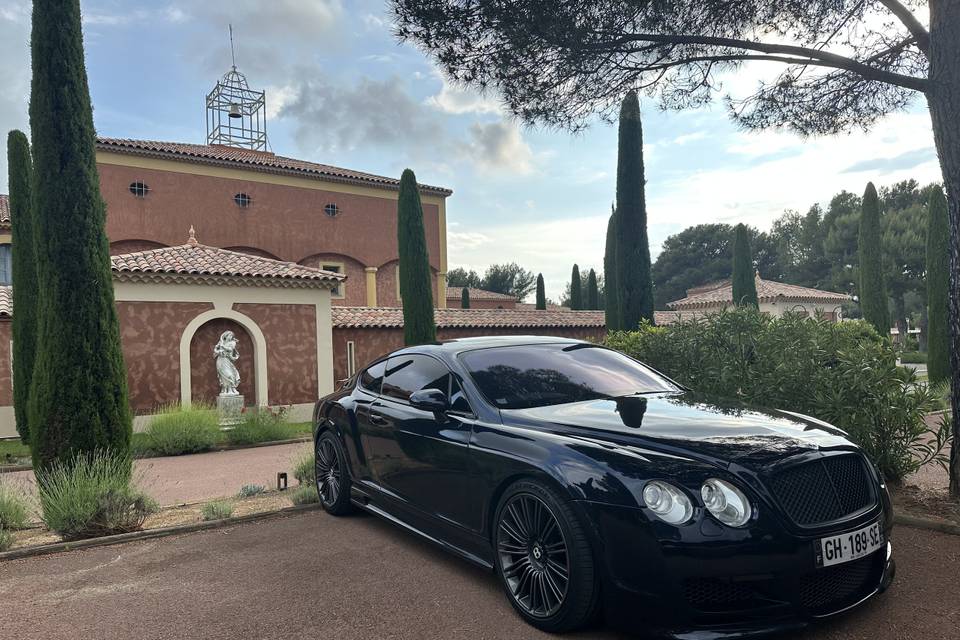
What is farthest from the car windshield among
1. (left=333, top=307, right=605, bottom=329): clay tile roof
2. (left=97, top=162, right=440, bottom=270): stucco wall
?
(left=97, top=162, right=440, bottom=270): stucco wall

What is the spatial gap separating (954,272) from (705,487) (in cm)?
393

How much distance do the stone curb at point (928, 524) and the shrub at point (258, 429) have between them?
11.7 metres

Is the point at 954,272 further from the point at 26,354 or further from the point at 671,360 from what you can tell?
the point at 26,354

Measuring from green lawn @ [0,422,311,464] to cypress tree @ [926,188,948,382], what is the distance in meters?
16.5

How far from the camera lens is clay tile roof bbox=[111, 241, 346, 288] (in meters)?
15.2

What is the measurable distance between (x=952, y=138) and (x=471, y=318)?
18235 mm

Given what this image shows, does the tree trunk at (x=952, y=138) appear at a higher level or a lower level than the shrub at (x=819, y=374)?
higher

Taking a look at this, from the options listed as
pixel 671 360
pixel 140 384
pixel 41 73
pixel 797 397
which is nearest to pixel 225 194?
pixel 140 384

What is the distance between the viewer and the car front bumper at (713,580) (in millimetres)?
2613

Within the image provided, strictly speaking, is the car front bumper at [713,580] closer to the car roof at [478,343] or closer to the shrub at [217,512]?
the car roof at [478,343]

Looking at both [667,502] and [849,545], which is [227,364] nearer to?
[667,502]

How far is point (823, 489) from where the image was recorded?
9.60 ft

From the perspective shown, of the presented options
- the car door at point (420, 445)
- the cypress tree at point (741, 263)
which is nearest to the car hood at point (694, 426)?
the car door at point (420, 445)

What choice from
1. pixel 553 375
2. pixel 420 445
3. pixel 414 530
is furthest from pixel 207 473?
pixel 553 375
